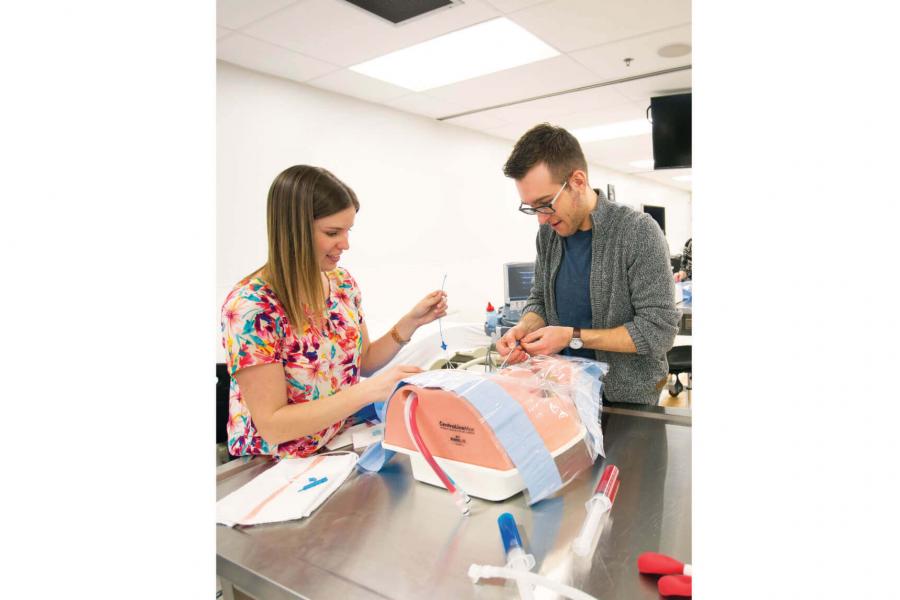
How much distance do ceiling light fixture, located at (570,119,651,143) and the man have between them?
4.76m

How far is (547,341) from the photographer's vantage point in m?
1.47

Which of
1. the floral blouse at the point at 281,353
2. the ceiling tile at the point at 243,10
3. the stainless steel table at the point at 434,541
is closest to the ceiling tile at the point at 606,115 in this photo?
the ceiling tile at the point at 243,10

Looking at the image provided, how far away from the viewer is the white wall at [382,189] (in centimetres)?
392

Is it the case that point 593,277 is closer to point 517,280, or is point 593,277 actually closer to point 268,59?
point 517,280

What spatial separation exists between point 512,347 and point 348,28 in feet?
8.30

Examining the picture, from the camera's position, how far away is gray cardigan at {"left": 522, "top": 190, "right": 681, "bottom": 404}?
149cm

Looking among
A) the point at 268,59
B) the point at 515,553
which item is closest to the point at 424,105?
the point at 268,59

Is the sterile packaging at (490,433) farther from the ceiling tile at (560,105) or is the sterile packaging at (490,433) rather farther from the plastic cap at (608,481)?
the ceiling tile at (560,105)

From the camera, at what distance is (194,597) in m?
Result: 0.34
